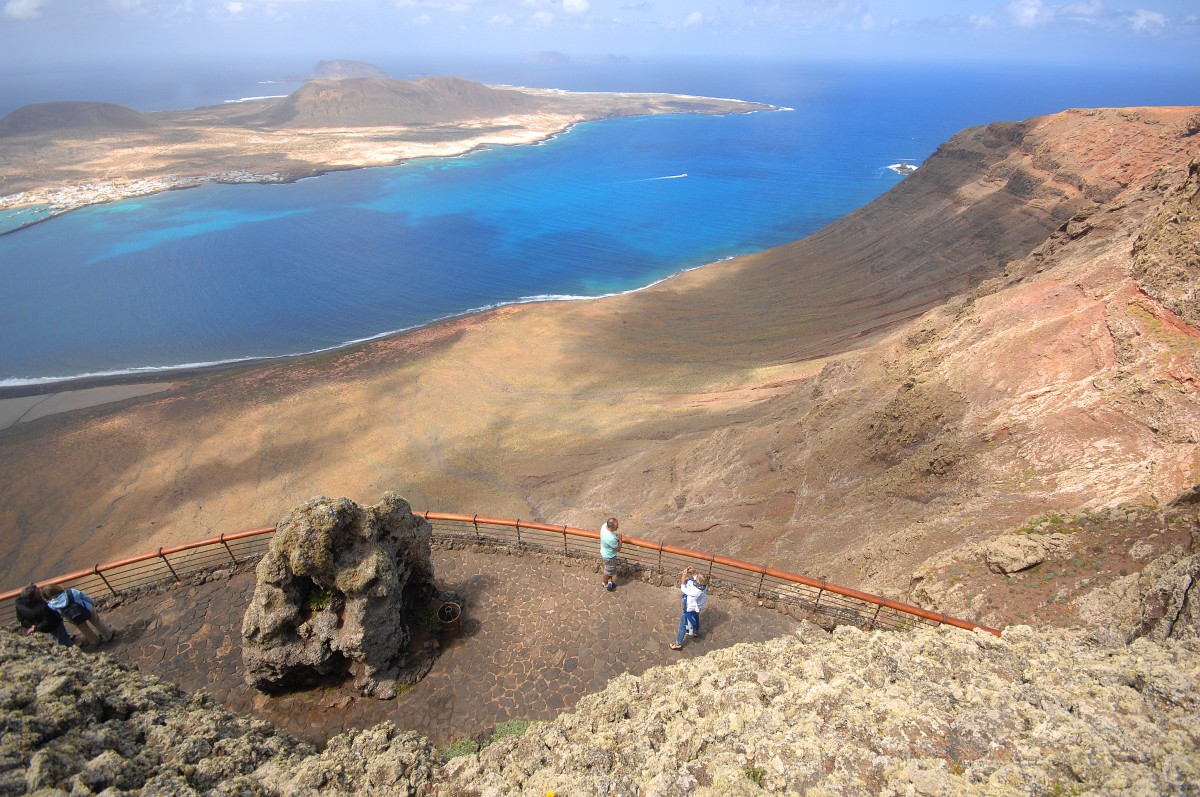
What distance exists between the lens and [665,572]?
1003cm

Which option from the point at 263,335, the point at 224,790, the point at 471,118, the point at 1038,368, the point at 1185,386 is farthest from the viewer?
the point at 471,118

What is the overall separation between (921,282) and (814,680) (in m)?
35.4

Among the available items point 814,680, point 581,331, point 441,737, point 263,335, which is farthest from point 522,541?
point 263,335

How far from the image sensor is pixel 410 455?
81.3ft

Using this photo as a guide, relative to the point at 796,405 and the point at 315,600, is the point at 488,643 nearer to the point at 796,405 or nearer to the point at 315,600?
the point at 315,600

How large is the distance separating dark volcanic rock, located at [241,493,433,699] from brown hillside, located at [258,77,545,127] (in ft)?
421

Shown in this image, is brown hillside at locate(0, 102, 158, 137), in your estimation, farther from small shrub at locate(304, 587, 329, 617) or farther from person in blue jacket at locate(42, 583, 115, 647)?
small shrub at locate(304, 587, 329, 617)

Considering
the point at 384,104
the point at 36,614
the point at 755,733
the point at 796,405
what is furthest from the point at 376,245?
the point at 384,104

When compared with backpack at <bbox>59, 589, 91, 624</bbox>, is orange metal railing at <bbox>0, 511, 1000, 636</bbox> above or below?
below

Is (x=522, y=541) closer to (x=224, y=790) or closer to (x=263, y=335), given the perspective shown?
(x=224, y=790)

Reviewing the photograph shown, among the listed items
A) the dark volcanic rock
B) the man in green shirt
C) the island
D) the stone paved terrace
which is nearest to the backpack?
the stone paved terrace

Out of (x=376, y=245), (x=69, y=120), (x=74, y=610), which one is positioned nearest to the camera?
(x=74, y=610)

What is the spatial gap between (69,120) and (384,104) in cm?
5465

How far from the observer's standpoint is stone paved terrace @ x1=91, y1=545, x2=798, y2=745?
26.5 feet
